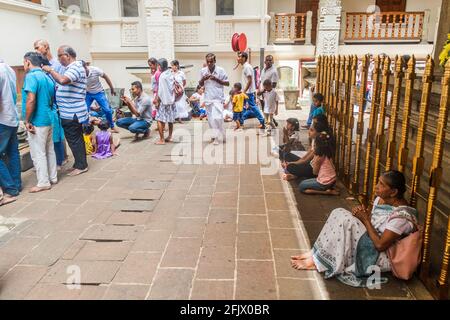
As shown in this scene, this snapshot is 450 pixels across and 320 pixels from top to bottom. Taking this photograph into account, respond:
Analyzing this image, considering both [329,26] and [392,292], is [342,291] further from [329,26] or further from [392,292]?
[329,26]

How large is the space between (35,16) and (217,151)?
6.46 metres

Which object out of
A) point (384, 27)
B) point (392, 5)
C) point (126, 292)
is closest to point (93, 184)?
point (126, 292)

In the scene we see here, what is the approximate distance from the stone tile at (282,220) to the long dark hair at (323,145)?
38.1 inches

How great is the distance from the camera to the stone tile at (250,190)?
5277mm

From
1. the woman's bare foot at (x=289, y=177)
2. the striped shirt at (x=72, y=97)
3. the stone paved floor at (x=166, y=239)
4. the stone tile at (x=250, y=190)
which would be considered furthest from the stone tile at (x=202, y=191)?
the striped shirt at (x=72, y=97)

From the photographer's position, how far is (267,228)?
4.23 meters

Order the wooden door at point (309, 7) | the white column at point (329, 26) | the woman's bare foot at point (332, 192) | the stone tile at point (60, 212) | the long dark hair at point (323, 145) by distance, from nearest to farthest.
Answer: the stone tile at point (60, 212), the long dark hair at point (323, 145), the woman's bare foot at point (332, 192), the white column at point (329, 26), the wooden door at point (309, 7)

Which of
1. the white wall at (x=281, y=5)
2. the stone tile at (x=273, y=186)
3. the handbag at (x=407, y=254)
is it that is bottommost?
the stone tile at (x=273, y=186)

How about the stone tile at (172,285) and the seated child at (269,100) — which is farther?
the seated child at (269,100)

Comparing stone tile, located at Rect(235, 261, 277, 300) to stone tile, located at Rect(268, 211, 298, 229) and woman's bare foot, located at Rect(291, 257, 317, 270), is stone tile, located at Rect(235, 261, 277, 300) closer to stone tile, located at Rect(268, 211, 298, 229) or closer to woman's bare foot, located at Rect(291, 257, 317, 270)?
woman's bare foot, located at Rect(291, 257, 317, 270)

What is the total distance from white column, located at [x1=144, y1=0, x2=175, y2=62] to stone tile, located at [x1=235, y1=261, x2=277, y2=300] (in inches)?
422

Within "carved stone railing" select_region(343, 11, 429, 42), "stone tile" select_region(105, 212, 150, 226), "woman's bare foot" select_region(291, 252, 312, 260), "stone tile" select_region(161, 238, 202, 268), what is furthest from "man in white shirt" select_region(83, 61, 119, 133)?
"carved stone railing" select_region(343, 11, 429, 42)

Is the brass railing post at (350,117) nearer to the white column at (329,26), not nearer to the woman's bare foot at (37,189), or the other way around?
the woman's bare foot at (37,189)
